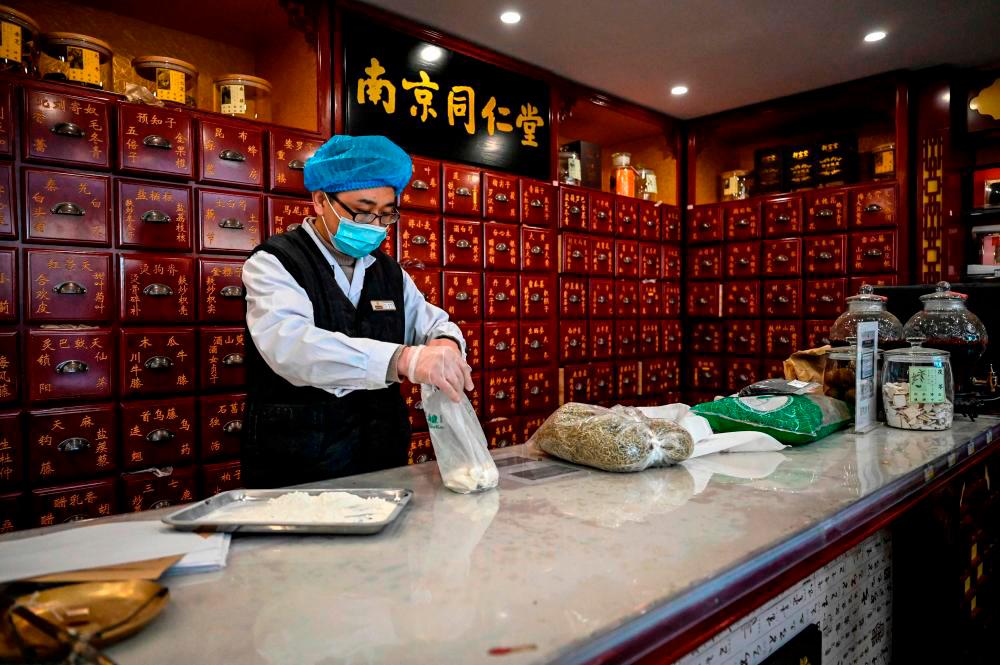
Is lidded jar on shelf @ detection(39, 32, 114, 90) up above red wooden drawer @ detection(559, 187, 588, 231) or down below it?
above

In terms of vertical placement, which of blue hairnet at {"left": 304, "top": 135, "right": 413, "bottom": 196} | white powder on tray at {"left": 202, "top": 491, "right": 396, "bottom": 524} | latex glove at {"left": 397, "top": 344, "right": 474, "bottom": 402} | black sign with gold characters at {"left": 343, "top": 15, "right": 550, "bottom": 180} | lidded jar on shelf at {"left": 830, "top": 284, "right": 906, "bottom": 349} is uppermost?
black sign with gold characters at {"left": 343, "top": 15, "right": 550, "bottom": 180}

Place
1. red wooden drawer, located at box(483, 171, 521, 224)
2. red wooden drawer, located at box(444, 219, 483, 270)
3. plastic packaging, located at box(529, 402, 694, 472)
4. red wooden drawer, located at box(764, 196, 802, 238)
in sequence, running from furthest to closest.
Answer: red wooden drawer, located at box(764, 196, 802, 238)
red wooden drawer, located at box(483, 171, 521, 224)
red wooden drawer, located at box(444, 219, 483, 270)
plastic packaging, located at box(529, 402, 694, 472)

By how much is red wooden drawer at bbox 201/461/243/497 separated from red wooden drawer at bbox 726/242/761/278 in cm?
369

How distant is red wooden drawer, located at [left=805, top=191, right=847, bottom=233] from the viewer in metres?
4.28

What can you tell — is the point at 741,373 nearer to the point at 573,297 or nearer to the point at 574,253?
the point at 573,297

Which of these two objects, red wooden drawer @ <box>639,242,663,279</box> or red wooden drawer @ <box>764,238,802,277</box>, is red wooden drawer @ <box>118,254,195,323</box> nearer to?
red wooden drawer @ <box>639,242,663,279</box>

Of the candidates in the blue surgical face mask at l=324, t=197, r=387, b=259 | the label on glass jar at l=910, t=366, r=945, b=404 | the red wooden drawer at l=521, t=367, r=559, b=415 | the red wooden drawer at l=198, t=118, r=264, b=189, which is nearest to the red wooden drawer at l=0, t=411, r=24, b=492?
the red wooden drawer at l=198, t=118, r=264, b=189

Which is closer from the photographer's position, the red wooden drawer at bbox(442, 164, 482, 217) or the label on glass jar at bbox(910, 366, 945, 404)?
the label on glass jar at bbox(910, 366, 945, 404)

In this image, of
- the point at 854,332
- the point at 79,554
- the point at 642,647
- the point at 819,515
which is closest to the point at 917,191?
the point at 854,332

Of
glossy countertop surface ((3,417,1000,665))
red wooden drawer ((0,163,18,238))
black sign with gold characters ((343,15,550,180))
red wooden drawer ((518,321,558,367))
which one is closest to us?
glossy countertop surface ((3,417,1000,665))

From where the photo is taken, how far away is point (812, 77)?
4.24 meters

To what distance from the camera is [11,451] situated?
7.41 ft

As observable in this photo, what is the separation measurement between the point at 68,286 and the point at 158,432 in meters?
0.64

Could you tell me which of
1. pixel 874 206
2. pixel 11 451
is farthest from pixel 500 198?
pixel 11 451
